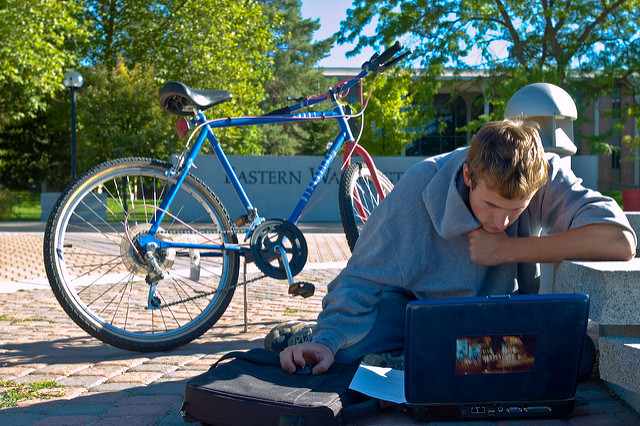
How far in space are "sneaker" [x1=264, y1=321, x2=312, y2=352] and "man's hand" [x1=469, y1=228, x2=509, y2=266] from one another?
0.82 meters

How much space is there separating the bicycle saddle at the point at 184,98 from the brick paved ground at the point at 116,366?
A: 1307 mm

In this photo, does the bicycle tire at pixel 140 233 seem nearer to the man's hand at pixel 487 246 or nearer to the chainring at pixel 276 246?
the chainring at pixel 276 246

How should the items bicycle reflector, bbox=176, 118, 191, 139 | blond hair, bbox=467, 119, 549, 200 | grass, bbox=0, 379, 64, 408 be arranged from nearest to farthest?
1. blond hair, bbox=467, 119, 549, 200
2. grass, bbox=0, 379, 64, 408
3. bicycle reflector, bbox=176, 118, 191, 139

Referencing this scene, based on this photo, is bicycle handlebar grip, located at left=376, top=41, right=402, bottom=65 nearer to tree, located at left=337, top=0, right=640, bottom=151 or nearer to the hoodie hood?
the hoodie hood

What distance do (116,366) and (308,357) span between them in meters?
1.34

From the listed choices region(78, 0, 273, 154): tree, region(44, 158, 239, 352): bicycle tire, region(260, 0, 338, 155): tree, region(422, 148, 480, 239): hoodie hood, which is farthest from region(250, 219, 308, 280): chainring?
region(260, 0, 338, 155): tree

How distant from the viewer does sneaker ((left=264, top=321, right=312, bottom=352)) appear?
111 inches

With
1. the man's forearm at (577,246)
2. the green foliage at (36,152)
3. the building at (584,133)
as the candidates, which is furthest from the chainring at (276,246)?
the building at (584,133)

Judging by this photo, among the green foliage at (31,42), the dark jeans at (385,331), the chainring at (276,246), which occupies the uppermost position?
the green foliage at (31,42)

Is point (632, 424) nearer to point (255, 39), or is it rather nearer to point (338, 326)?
point (338, 326)

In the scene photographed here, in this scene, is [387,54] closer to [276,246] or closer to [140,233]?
[276,246]

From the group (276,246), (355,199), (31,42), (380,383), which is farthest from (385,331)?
(31,42)

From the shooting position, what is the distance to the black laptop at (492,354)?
1.84 m

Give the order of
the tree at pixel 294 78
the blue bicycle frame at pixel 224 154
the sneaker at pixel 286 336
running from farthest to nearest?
the tree at pixel 294 78 → the blue bicycle frame at pixel 224 154 → the sneaker at pixel 286 336
